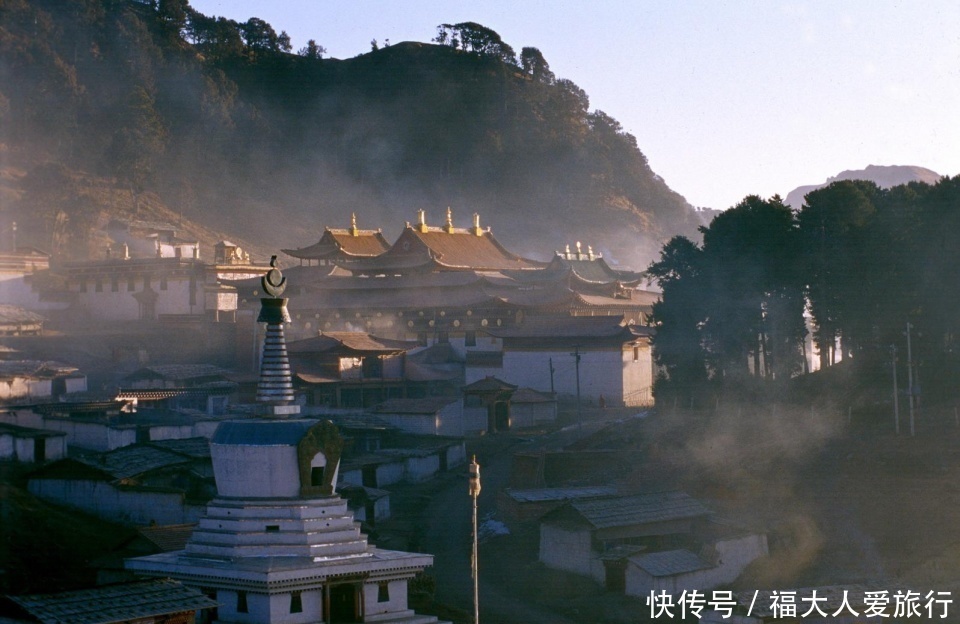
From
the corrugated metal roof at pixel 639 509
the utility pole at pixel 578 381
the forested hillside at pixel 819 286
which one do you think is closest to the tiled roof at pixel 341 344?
the utility pole at pixel 578 381

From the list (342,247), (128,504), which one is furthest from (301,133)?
(128,504)

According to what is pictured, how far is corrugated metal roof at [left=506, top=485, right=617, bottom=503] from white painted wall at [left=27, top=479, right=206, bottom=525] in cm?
928

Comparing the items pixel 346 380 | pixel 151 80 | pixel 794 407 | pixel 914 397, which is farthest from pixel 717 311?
pixel 151 80

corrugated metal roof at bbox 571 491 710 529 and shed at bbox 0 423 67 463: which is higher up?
shed at bbox 0 423 67 463

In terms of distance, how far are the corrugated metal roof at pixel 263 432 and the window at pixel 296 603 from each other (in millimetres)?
3116

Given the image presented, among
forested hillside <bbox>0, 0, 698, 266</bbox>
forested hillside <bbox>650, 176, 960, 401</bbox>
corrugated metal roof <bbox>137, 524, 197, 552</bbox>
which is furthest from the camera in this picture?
forested hillside <bbox>0, 0, 698, 266</bbox>

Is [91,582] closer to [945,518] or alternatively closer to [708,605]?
[708,605]

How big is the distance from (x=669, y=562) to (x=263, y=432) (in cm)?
1093

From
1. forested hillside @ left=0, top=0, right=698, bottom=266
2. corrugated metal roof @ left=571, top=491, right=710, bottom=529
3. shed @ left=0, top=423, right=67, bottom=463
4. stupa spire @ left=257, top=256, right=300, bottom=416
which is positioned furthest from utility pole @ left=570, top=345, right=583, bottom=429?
forested hillside @ left=0, top=0, right=698, bottom=266

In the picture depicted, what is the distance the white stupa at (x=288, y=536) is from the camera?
31.7 metres

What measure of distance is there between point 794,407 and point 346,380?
1861 centimetres

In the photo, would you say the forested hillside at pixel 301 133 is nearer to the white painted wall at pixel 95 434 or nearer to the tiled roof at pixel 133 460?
the white painted wall at pixel 95 434

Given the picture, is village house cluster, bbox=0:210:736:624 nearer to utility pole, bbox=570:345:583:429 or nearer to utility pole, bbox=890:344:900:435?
utility pole, bbox=570:345:583:429

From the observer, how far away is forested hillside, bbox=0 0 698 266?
132 meters
